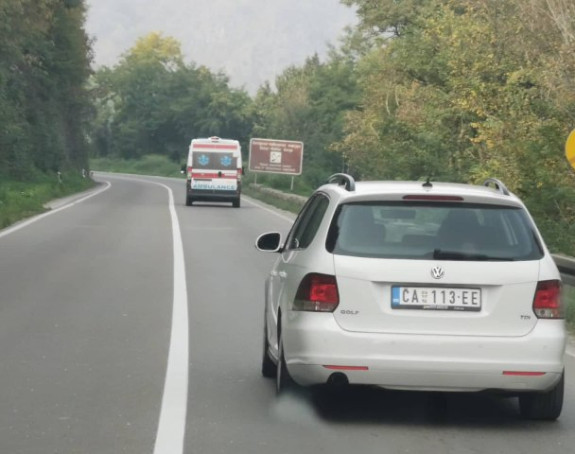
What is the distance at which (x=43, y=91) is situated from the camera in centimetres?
7294

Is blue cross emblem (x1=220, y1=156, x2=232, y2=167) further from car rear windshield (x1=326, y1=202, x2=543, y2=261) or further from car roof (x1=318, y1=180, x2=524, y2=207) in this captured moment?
car rear windshield (x1=326, y1=202, x2=543, y2=261)

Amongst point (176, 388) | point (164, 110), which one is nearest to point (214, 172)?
point (176, 388)

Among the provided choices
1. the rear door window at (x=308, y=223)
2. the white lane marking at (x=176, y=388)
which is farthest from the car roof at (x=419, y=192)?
the white lane marking at (x=176, y=388)

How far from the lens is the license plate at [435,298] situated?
7312 millimetres

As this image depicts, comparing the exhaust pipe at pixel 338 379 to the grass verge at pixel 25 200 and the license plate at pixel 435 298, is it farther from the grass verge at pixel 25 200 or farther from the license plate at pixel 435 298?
the grass verge at pixel 25 200

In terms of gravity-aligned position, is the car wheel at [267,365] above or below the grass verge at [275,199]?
above

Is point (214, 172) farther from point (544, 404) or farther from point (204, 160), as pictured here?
point (544, 404)

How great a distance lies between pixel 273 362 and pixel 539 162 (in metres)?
10.3

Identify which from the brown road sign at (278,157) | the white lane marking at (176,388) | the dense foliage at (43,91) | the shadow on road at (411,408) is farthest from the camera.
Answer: the brown road sign at (278,157)

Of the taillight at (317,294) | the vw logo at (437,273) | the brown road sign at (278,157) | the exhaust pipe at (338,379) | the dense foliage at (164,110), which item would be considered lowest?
the dense foliage at (164,110)

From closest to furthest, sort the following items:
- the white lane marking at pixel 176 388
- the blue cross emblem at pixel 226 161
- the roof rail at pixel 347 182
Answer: the white lane marking at pixel 176 388 → the roof rail at pixel 347 182 → the blue cross emblem at pixel 226 161

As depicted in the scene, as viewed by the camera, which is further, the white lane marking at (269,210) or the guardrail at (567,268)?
the white lane marking at (269,210)

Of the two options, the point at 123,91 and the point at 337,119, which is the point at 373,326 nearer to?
the point at 337,119

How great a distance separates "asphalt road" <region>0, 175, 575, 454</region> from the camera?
7.07m
